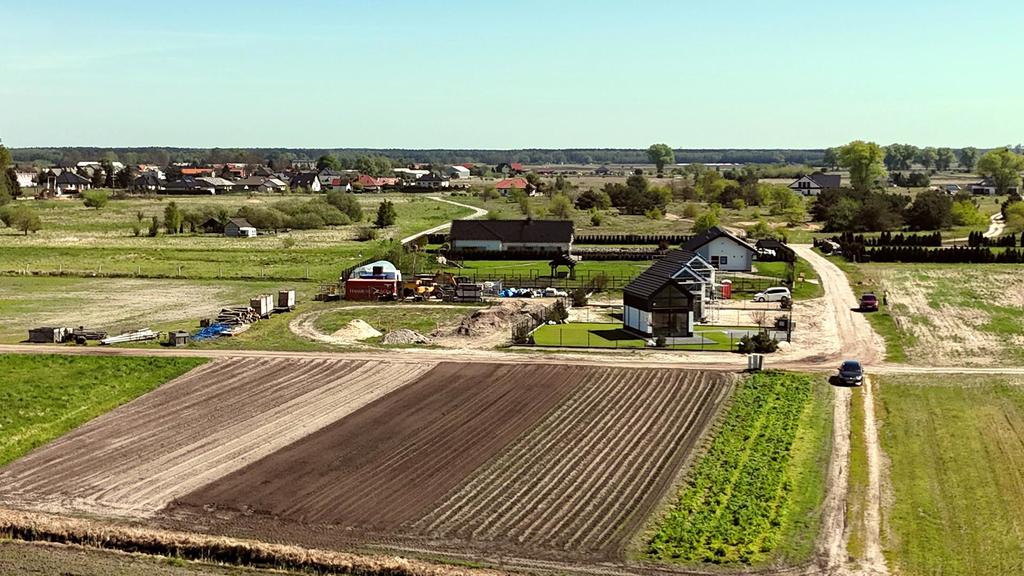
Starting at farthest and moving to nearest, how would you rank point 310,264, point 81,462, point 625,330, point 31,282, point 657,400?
1. point 310,264
2. point 31,282
3. point 625,330
4. point 657,400
5. point 81,462

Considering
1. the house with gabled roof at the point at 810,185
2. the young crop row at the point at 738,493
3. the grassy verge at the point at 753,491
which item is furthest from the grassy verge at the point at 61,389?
the house with gabled roof at the point at 810,185

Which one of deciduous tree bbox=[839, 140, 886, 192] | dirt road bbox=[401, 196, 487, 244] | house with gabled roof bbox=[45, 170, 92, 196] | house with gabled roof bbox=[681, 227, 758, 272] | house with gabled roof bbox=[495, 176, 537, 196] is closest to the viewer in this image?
house with gabled roof bbox=[681, 227, 758, 272]

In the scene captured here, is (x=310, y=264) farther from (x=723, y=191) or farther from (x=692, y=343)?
(x=723, y=191)

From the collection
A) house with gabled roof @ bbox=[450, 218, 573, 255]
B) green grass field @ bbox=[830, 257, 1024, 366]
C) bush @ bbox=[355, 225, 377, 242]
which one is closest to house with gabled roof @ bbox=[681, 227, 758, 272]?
green grass field @ bbox=[830, 257, 1024, 366]

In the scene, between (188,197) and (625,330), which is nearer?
(625,330)

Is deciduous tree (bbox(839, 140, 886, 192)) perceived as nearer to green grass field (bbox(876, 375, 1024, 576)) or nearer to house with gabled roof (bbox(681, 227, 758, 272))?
house with gabled roof (bbox(681, 227, 758, 272))

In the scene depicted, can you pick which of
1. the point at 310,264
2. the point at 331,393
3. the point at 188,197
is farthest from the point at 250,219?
the point at 331,393
